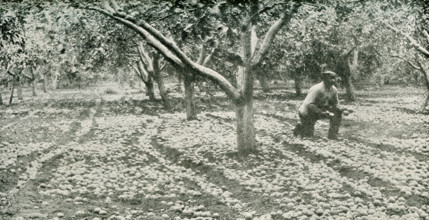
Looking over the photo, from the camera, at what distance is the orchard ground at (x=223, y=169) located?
4965 millimetres

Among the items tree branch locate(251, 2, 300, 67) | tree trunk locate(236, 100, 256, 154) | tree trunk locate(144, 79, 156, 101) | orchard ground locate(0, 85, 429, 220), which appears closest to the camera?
orchard ground locate(0, 85, 429, 220)

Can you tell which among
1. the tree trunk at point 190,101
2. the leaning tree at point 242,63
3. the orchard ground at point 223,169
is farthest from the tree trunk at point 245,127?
the tree trunk at point 190,101

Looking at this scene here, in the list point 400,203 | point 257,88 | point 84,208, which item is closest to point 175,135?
point 257,88

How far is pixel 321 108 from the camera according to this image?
7.79 metres

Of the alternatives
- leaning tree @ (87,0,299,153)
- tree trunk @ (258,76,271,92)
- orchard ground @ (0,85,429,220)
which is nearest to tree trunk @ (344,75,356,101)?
orchard ground @ (0,85,429,220)

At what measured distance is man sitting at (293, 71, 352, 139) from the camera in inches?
294

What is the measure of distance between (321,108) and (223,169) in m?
2.54

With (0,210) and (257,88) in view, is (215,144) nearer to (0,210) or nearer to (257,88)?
(257,88)

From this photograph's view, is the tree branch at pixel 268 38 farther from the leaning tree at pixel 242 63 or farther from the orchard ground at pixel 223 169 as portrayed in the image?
the orchard ground at pixel 223 169

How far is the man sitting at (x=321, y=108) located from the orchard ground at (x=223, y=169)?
22cm

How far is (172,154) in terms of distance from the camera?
7.84 meters

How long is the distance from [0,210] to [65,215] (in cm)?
84

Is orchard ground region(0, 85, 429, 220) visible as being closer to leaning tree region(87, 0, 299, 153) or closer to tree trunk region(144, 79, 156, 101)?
leaning tree region(87, 0, 299, 153)

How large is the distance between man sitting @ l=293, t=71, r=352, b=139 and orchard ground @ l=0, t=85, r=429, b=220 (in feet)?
0.73
